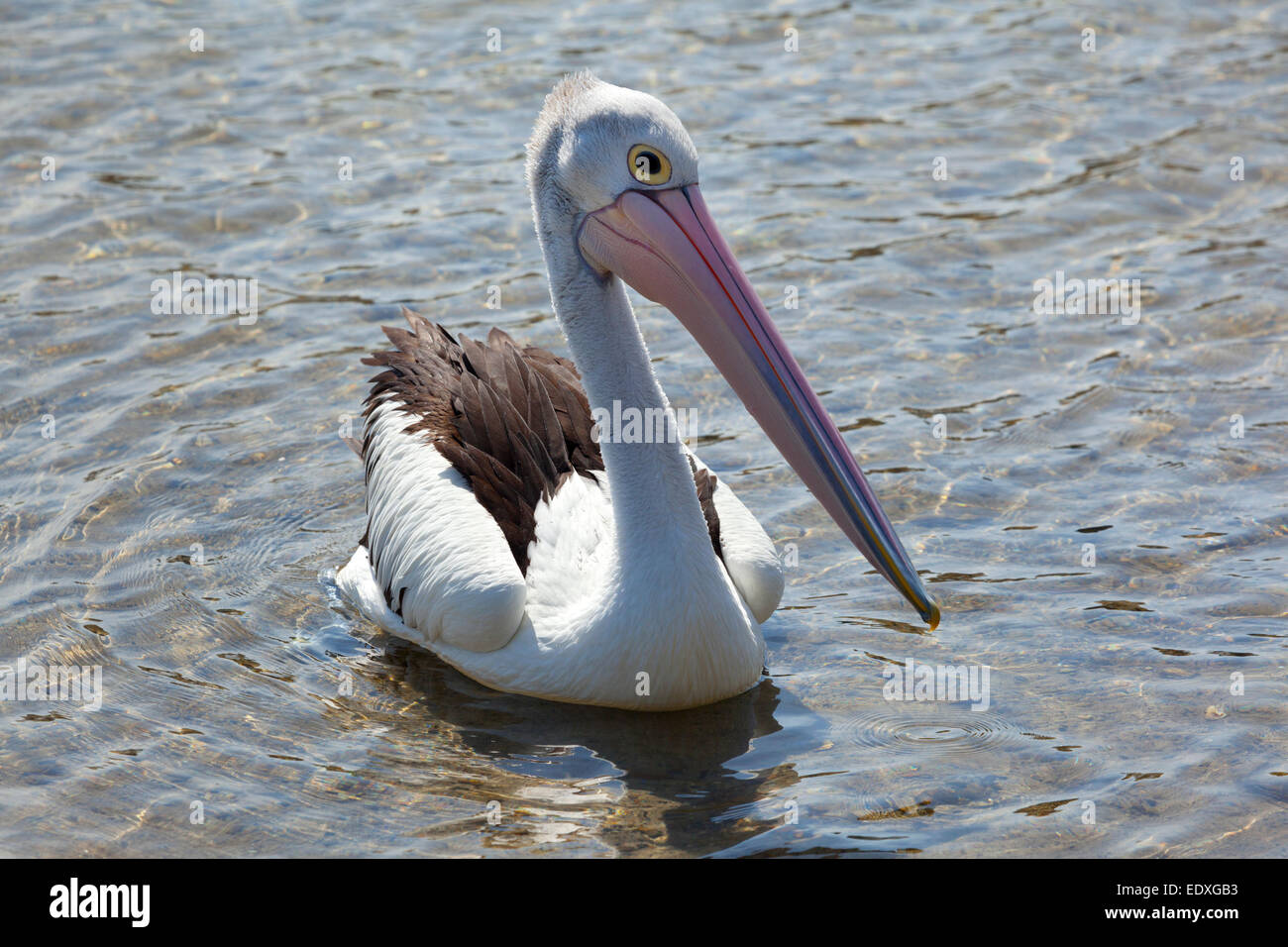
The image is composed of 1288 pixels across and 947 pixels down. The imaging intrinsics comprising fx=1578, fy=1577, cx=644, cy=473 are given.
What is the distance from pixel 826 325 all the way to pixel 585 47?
3.88 meters

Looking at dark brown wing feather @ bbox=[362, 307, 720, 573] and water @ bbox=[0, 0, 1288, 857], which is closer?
water @ bbox=[0, 0, 1288, 857]

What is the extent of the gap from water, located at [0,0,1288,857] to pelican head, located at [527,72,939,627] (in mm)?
743

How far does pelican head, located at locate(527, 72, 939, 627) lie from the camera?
4.20m

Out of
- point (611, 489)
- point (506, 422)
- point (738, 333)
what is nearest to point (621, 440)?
point (611, 489)

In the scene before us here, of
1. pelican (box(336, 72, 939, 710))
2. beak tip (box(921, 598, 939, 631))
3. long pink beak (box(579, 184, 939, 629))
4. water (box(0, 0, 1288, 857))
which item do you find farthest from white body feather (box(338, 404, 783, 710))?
beak tip (box(921, 598, 939, 631))

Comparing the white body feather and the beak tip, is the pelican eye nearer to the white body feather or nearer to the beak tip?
the white body feather

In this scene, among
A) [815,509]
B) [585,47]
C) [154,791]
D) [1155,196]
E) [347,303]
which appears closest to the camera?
[154,791]

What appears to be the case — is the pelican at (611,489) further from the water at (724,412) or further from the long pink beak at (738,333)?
the water at (724,412)

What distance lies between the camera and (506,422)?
4945 mm

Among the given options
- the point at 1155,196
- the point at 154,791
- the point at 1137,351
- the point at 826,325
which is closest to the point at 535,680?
the point at 154,791

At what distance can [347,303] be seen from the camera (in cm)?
727

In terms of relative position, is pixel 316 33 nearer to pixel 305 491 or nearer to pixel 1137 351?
pixel 305 491

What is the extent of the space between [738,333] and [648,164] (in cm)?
52

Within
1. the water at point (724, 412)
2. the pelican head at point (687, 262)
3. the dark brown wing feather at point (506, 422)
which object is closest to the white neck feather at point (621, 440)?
the pelican head at point (687, 262)
